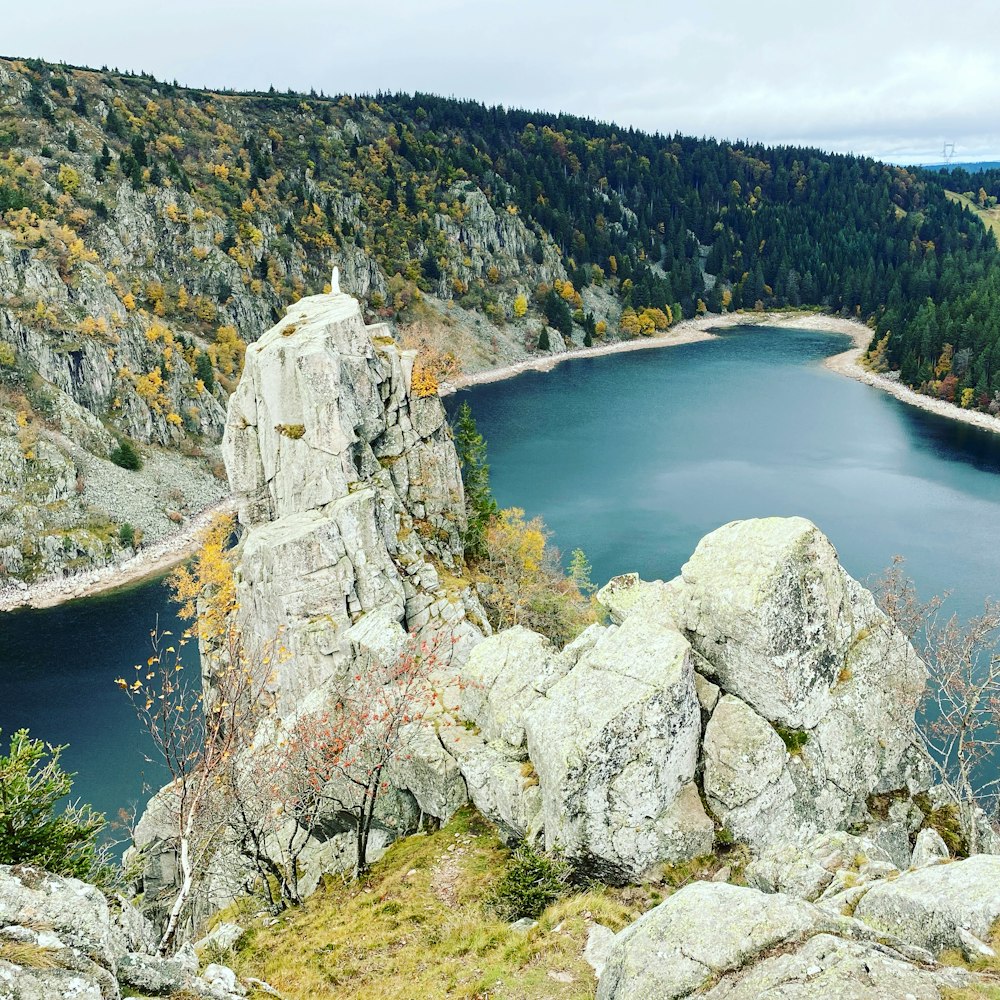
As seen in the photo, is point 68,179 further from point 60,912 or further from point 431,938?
point 60,912

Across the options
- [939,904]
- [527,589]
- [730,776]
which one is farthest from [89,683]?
[939,904]

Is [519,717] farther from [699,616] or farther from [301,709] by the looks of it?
[301,709]

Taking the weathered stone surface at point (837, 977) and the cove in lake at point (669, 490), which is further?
the cove in lake at point (669, 490)

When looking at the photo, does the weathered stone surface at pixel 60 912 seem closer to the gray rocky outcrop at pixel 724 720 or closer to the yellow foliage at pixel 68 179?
the gray rocky outcrop at pixel 724 720

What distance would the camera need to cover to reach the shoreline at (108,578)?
84.1 meters

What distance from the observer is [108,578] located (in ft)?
292

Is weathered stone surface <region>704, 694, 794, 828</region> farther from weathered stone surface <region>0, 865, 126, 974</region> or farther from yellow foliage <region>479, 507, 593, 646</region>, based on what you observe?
yellow foliage <region>479, 507, 593, 646</region>

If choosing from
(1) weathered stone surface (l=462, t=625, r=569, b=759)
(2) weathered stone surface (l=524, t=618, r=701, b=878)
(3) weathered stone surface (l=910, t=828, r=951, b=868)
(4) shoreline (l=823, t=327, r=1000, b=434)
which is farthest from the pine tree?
(4) shoreline (l=823, t=327, r=1000, b=434)

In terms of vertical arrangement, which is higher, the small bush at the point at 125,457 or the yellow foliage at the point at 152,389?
the yellow foliage at the point at 152,389

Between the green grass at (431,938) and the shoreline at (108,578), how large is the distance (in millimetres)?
74897

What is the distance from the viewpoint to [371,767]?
22.1 meters

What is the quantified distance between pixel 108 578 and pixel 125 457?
24030 mm

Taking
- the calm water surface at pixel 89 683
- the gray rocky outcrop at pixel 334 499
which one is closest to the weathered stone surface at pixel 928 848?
the gray rocky outcrop at pixel 334 499

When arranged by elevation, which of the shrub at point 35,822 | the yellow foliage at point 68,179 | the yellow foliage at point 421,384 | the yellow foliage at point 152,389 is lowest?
the shrub at point 35,822
